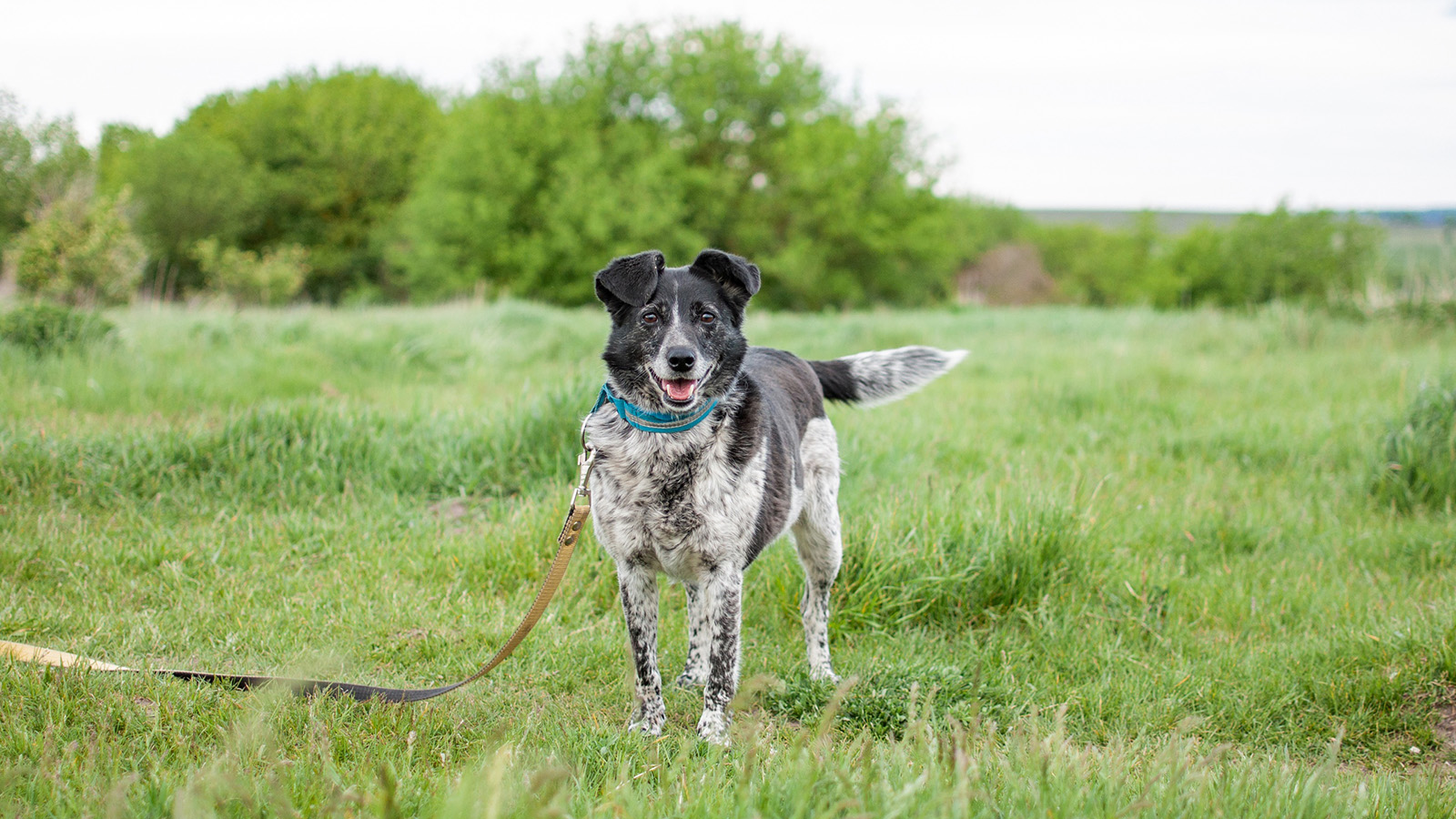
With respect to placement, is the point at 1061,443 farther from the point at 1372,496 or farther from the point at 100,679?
the point at 100,679

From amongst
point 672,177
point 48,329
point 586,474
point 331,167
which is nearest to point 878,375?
point 586,474

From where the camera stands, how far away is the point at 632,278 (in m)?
3.12

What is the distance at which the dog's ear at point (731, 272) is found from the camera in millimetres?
3283

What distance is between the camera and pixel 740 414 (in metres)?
3.28

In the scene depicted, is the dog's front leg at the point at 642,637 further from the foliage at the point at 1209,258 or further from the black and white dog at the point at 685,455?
the foliage at the point at 1209,258

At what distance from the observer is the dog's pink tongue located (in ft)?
9.84

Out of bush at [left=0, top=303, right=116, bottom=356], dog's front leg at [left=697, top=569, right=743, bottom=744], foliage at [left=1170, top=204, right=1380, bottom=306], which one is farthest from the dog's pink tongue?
foliage at [left=1170, top=204, right=1380, bottom=306]

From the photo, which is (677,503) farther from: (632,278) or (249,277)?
(249,277)

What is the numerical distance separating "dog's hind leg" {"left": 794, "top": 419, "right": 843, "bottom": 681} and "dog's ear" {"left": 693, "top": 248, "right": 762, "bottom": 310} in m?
0.75

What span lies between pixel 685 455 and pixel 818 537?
0.91m

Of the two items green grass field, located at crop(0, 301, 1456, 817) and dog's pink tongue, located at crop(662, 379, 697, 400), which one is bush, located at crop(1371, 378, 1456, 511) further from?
dog's pink tongue, located at crop(662, 379, 697, 400)

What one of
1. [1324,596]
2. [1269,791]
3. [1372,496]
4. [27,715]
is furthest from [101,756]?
[1372,496]

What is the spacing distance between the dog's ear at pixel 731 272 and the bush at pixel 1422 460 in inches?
195

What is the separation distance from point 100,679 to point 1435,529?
6.79 m
